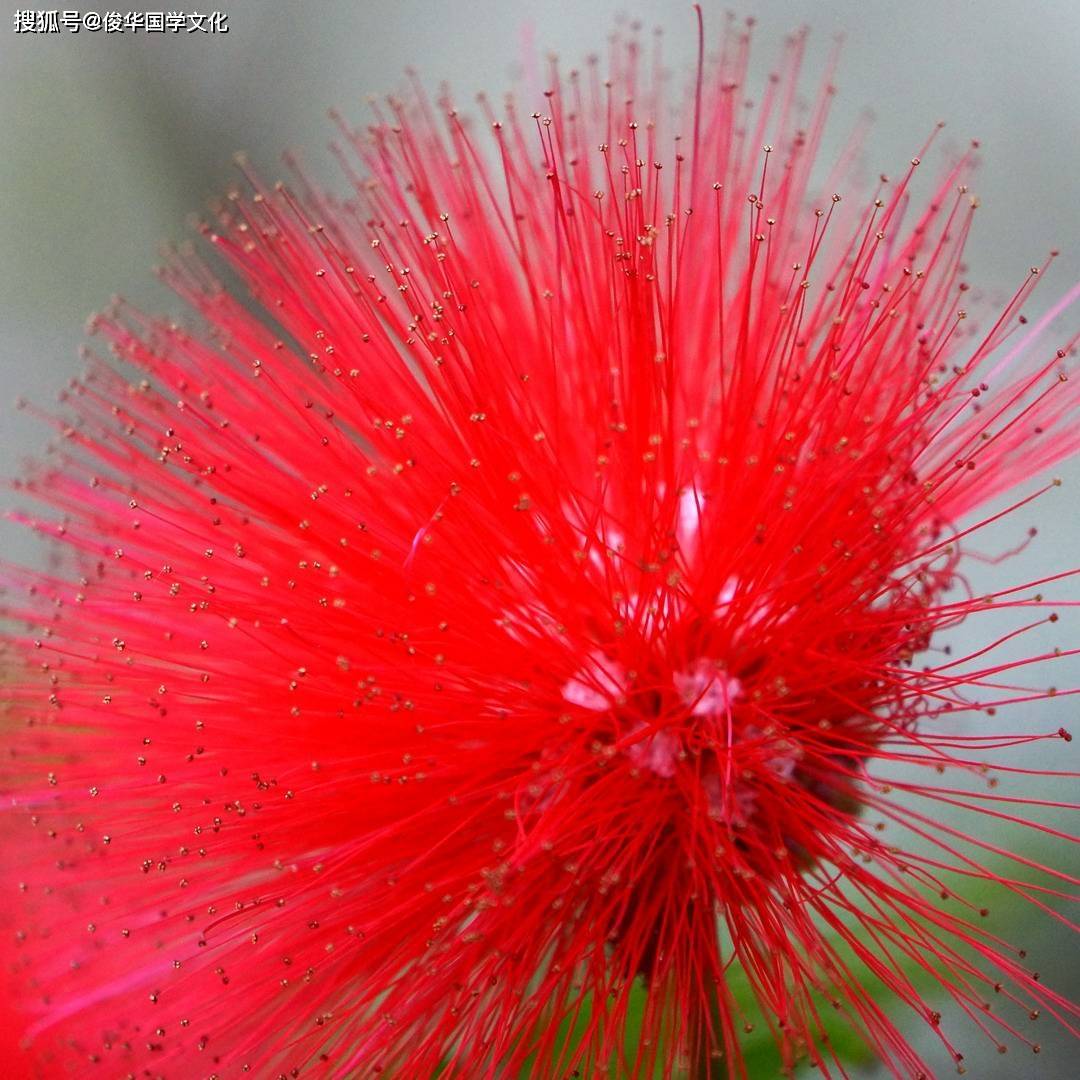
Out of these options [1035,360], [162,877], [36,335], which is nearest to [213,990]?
[162,877]

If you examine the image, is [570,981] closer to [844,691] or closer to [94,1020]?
[844,691]

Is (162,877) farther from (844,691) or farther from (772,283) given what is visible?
(772,283)

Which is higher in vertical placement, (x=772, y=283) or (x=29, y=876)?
(x=772, y=283)

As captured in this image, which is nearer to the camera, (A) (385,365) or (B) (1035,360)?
(A) (385,365)

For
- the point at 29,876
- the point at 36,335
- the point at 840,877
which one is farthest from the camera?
the point at 36,335

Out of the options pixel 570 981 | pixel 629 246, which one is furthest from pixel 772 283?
pixel 570 981

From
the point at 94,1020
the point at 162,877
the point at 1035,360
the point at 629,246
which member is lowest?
the point at 94,1020

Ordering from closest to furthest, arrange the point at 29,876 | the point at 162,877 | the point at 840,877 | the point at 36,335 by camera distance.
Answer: the point at 840,877
the point at 162,877
the point at 29,876
the point at 36,335
